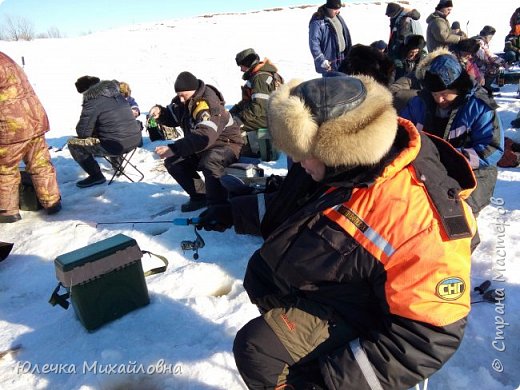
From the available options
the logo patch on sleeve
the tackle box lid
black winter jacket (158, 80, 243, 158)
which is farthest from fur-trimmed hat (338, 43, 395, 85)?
the logo patch on sleeve

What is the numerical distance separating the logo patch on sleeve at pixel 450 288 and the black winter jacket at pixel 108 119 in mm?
4664

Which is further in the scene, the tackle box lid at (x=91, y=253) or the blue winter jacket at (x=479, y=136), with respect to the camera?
the blue winter jacket at (x=479, y=136)

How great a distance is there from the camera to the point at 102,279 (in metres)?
2.46

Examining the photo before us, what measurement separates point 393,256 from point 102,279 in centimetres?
187

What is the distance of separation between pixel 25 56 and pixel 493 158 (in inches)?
670

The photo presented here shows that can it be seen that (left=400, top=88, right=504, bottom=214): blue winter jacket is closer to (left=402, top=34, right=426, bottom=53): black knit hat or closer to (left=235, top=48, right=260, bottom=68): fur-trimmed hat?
(left=402, top=34, right=426, bottom=53): black knit hat

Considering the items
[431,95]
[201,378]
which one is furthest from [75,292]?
[431,95]

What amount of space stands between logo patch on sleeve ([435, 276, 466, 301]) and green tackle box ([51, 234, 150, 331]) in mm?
1877

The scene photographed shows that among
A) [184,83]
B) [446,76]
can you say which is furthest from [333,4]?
[446,76]

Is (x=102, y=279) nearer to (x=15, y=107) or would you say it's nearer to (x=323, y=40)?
(x=15, y=107)

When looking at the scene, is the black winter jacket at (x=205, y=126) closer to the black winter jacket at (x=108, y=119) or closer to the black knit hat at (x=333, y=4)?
the black winter jacket at (x=108, y=119)

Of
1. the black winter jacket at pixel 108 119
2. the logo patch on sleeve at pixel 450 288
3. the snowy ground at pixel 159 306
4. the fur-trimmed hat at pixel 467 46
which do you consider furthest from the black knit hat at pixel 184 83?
the fur-trimmed hat at pixel 467 46

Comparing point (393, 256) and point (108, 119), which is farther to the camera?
point (108, 119)

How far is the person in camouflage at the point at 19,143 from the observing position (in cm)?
393
